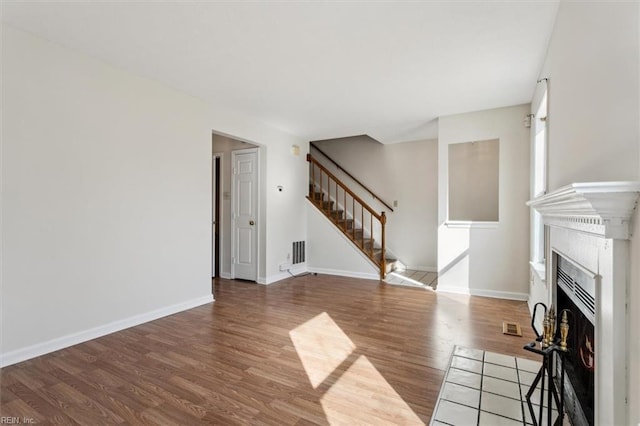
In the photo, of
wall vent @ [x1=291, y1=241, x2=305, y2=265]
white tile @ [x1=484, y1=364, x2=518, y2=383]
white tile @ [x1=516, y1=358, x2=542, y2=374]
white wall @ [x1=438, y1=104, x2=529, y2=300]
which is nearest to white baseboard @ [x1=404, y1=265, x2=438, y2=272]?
white wall @ [x1=438, y1=104, x2=529, y2=300]

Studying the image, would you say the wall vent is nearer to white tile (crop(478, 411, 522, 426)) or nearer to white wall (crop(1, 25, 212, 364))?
white wall (crop(1, 25, 212, 364))

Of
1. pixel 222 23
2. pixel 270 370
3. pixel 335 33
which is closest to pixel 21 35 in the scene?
pixel 222 23

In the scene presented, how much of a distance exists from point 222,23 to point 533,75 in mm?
3145

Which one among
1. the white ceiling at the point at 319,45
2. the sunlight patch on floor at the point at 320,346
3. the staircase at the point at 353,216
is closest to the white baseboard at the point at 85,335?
the sunlight patch on floor at the point at 320,346

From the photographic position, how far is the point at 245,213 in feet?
17.5

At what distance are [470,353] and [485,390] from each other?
0.57 m

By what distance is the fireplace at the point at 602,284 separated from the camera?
96cm

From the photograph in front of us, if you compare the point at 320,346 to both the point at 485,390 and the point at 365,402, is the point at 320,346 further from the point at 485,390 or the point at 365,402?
the point at 485,390

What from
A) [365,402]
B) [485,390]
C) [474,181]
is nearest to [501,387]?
[485,390]

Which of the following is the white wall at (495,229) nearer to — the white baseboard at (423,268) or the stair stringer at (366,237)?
the stair stringer at (366,237)

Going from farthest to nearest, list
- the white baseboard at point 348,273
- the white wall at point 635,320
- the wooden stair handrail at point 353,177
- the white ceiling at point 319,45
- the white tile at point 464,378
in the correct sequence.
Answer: the wooden stair handrail at point 353,177
the white baseboard at point 348,273
the white ceiling at point 319,45
the white tile at point 464,378
the white wall at point 635,320

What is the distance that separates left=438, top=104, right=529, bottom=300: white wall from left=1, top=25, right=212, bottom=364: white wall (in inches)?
140

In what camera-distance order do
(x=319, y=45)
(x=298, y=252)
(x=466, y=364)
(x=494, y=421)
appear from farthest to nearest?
(x=298, y=252) < (x=319, y=45) < (x=466, y=364) < (x=494, y=421)

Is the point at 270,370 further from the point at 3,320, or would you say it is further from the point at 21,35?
the point at 21,35
